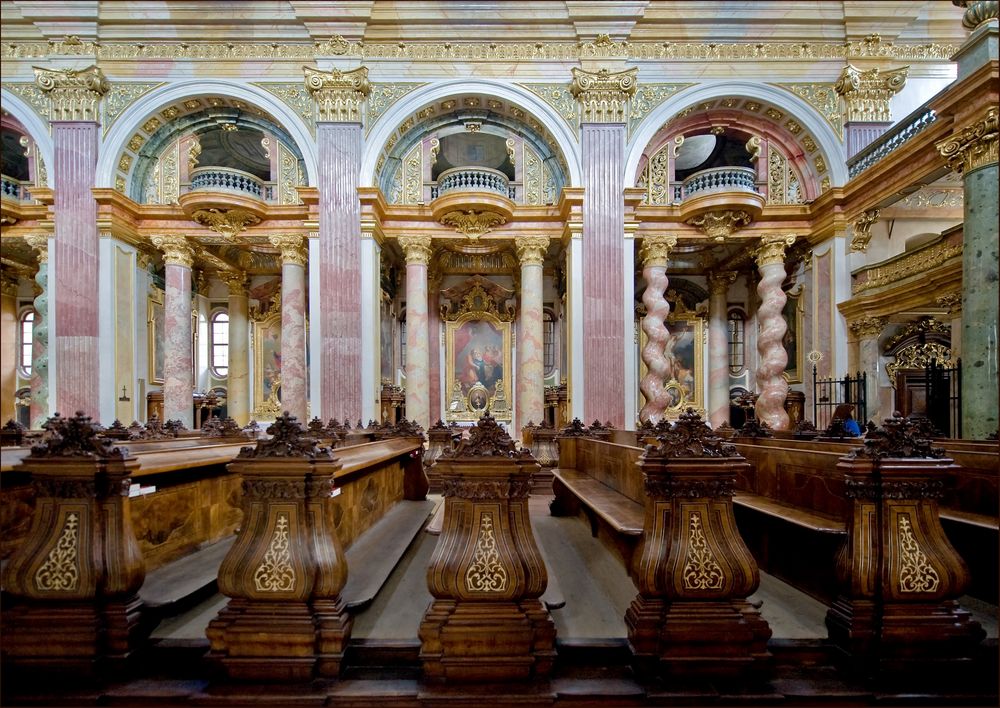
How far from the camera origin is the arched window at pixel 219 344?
55.2 ft

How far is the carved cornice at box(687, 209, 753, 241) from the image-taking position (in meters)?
11.8

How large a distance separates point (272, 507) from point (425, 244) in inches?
408

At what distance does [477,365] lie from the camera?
15.7 metres

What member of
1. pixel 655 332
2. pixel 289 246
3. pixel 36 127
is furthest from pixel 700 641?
pixel 36 127

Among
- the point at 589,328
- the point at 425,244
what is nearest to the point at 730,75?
the point at 589,328

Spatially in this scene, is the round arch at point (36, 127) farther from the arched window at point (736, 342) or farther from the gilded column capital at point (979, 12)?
the arched window at point (736, 342)

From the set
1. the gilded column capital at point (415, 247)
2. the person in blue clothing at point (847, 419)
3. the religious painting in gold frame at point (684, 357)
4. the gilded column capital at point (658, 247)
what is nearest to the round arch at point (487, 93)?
the gilded column capital at point (415, 247)

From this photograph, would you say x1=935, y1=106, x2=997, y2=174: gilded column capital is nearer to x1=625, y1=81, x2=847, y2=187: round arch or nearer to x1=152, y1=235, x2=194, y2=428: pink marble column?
x1=625, y1=81, x2=847, y2=187: round arch

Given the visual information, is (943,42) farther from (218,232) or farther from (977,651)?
(218,232)

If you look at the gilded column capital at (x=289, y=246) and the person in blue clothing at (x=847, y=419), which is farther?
the gilded column capital at (x=289, y=246)

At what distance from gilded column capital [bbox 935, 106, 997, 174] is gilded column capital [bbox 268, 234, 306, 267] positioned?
1263cm

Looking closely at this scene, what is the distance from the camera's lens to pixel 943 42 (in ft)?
38.6

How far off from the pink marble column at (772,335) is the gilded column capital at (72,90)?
1574 cm

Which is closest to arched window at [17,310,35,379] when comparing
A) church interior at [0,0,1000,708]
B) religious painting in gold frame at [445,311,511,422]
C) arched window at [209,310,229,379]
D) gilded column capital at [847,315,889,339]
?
church interior at [0,0,1000,708]
